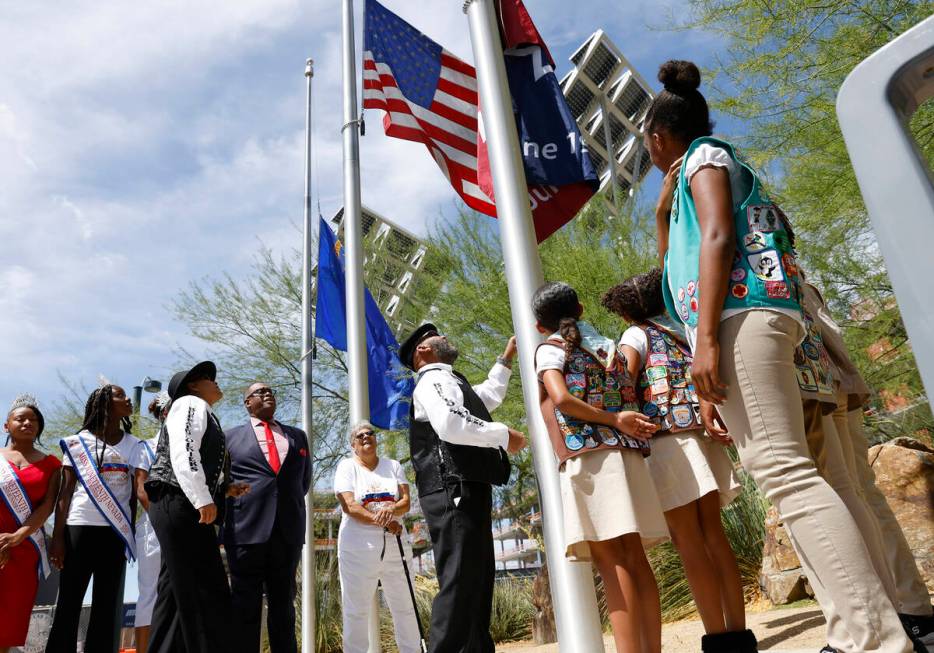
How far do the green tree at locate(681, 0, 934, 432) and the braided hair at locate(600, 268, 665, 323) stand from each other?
4633 mm

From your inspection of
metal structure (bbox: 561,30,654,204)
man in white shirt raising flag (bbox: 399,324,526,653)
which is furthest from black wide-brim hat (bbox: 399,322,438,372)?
metal structure (bbox: 561,30,654,204)

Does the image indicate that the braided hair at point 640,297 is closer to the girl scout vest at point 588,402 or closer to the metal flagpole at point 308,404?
the girl scout vest at point 588,402

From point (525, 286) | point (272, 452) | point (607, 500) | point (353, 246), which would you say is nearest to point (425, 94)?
point (353, 246)

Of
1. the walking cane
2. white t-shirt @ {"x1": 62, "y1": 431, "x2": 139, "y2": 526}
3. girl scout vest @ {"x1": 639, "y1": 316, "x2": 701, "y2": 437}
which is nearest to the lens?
girl scout vest @ {"x1": 639, "y1": 316, "x2": 701, "y2": 437}

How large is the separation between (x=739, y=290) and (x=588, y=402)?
3.99ft

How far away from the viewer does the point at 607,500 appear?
3418mm

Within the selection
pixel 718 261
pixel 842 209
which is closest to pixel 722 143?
pixel 718 261

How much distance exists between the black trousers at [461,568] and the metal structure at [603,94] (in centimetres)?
2289

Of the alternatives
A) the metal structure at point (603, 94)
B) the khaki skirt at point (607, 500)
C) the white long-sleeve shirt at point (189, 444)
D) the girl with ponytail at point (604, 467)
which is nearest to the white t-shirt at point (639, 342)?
the girl with ponytail at point (604, 467)

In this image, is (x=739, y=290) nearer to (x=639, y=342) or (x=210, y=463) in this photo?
(x=639, y=342)

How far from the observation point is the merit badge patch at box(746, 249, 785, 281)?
2559 millimetres

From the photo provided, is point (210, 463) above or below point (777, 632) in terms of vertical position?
above

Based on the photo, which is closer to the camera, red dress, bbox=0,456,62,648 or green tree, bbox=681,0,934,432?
red dress, bbox=0,456,62,648

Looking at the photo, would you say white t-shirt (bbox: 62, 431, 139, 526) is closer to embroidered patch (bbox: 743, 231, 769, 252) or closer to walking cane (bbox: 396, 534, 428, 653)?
walking cane (bbox: 396, 534, 428, 653)
